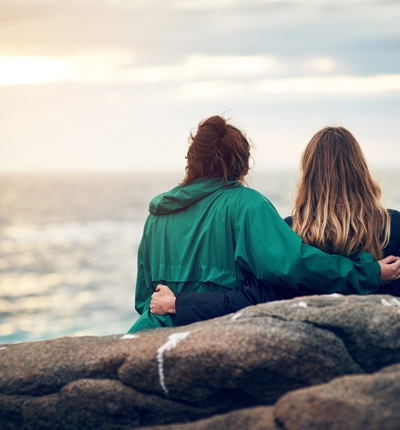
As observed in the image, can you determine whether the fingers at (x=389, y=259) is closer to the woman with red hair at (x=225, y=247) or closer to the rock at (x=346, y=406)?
the woman with red hair at (x=225, y=247)

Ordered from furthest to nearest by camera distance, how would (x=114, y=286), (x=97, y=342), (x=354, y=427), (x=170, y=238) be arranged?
(x=114, y=286), (x=170, y=238), (x=97, y=342), (x=354, y=427)

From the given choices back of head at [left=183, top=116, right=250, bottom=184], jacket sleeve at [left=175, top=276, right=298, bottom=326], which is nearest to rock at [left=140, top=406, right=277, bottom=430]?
jacket sleeve at [left=175, top=276, right=298, bottom=326]

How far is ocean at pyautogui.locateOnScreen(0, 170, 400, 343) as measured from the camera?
64.7 feet

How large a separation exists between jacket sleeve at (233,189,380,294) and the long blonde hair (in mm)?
281

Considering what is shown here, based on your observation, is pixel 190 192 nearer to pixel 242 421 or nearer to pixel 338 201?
pixel 338 201

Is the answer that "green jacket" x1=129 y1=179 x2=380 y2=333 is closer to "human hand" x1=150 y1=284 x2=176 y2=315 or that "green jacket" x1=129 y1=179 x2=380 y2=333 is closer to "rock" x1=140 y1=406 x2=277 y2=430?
"human hand" x1=150 y1=284 x2=176 y2=315

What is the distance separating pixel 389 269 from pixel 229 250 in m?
0.97

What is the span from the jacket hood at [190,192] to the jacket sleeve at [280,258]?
0.24m

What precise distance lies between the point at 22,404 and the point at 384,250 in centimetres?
233

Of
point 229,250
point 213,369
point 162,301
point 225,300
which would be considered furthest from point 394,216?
point 213,369

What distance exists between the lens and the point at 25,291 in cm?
2622

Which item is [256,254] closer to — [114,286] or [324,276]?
[324,276]

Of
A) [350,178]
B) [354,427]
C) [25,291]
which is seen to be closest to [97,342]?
[354,427]

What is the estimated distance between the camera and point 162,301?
4.01 meters
